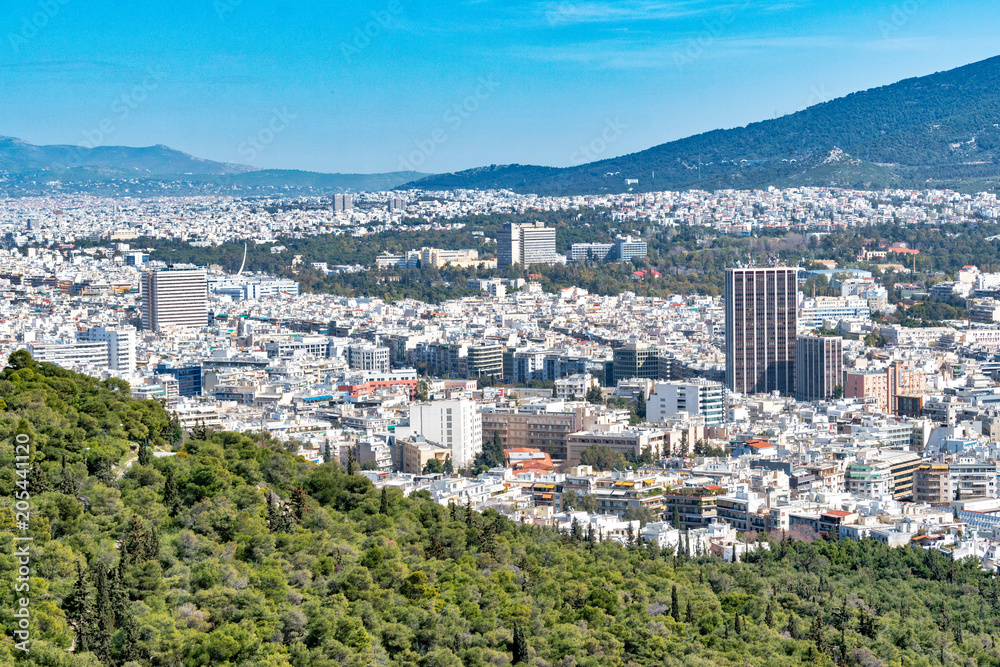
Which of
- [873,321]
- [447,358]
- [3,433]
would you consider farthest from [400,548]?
[873,321]

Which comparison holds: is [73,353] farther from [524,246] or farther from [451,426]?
[524,246]

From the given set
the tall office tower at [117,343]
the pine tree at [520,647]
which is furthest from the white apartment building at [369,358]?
the pine tree at [520,647]

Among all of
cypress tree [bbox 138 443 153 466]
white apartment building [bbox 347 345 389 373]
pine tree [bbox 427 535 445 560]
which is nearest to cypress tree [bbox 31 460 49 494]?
cypress tree [bbox 138 443 153 466]

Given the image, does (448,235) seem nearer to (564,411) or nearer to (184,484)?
(564,411)

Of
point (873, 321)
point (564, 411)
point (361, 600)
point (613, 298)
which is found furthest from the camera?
point (613, 298)

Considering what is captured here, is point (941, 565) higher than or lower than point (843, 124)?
lower

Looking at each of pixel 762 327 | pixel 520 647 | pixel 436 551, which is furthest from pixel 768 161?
pixel 520 647

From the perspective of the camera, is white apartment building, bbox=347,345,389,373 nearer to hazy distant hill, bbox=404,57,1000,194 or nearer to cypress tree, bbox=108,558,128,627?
cypress tree, bbox=108,558,128,627
